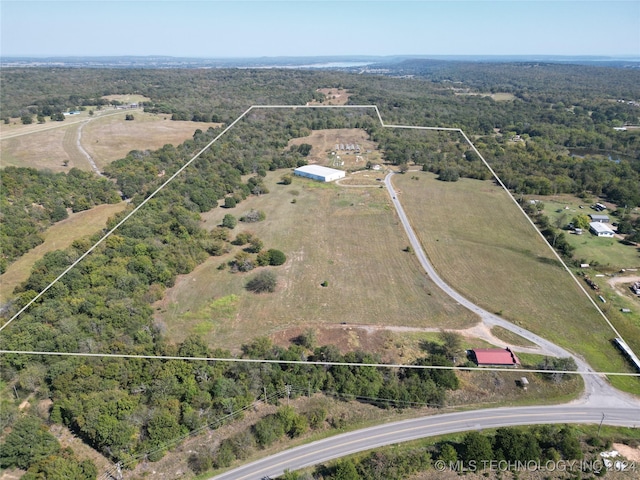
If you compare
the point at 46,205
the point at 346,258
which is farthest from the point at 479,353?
the point at 46,205

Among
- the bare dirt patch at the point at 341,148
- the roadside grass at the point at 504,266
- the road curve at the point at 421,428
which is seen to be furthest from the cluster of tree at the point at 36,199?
the roadside grass at the point at 504,266

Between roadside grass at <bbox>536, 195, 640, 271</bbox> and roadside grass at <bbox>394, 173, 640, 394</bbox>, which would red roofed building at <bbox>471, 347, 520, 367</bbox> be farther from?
roadside grass at <bbox>536, 195, 640, 271</bbox>

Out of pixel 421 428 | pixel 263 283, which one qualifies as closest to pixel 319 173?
pixel 263 283

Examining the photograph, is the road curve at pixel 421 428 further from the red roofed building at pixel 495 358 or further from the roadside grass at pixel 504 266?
the roadside grass at pixel 504 266

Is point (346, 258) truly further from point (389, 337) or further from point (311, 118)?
point (311, 118)

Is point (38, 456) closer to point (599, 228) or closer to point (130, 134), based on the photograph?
point (599, 228)

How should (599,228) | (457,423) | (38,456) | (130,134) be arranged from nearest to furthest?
(38,456)
(457,423)
(599,228)
(130,134)

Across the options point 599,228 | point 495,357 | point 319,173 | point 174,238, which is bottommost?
point 495,357

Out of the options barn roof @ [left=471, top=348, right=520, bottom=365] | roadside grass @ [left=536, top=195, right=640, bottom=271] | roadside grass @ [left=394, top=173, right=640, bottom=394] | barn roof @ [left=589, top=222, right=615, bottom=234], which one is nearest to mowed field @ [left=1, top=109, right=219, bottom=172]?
roadside grass @ [left=394, top=173, right=640, bottom=394]
